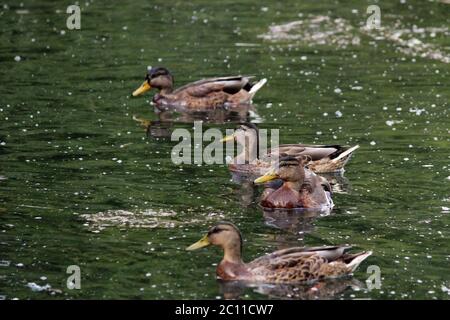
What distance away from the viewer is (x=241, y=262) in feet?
38.8

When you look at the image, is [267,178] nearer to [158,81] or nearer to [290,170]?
[290,170]

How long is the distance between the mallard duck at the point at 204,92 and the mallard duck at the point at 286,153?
3.54 metres

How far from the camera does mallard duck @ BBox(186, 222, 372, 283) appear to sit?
11719 millimetres

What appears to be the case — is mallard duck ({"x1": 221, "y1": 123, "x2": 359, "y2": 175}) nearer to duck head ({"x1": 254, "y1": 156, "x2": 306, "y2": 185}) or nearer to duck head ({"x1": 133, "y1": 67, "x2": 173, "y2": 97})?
duck head ({"x1": 254, "y1": 156, "x2": 306, "y2": 185})

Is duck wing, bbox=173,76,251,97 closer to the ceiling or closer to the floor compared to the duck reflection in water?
closer to the ceiling

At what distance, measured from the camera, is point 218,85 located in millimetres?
20359

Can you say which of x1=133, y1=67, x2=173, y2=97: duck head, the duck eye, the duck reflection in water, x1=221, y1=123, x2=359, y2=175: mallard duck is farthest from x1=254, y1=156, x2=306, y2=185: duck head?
x1=133, y1=67, x2=173, y2=97: duck head

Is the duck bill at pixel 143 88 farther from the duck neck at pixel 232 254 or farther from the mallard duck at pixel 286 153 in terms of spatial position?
the duck neck at pixel 232 254

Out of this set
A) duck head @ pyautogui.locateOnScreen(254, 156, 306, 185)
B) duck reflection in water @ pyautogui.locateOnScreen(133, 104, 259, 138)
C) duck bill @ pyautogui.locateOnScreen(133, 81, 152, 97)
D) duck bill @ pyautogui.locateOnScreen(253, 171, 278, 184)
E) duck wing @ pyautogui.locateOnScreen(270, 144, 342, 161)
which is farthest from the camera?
duck bill @ pyautogui.locateOnScreen(133, 81, 152, 97)

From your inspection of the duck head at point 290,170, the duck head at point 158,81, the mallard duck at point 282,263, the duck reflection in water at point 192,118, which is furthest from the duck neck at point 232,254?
the duck head at point 158,81

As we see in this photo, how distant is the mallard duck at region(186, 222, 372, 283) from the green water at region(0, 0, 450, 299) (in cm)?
19

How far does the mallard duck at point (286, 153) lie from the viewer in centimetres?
1608

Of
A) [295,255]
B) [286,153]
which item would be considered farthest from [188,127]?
[295,255]
